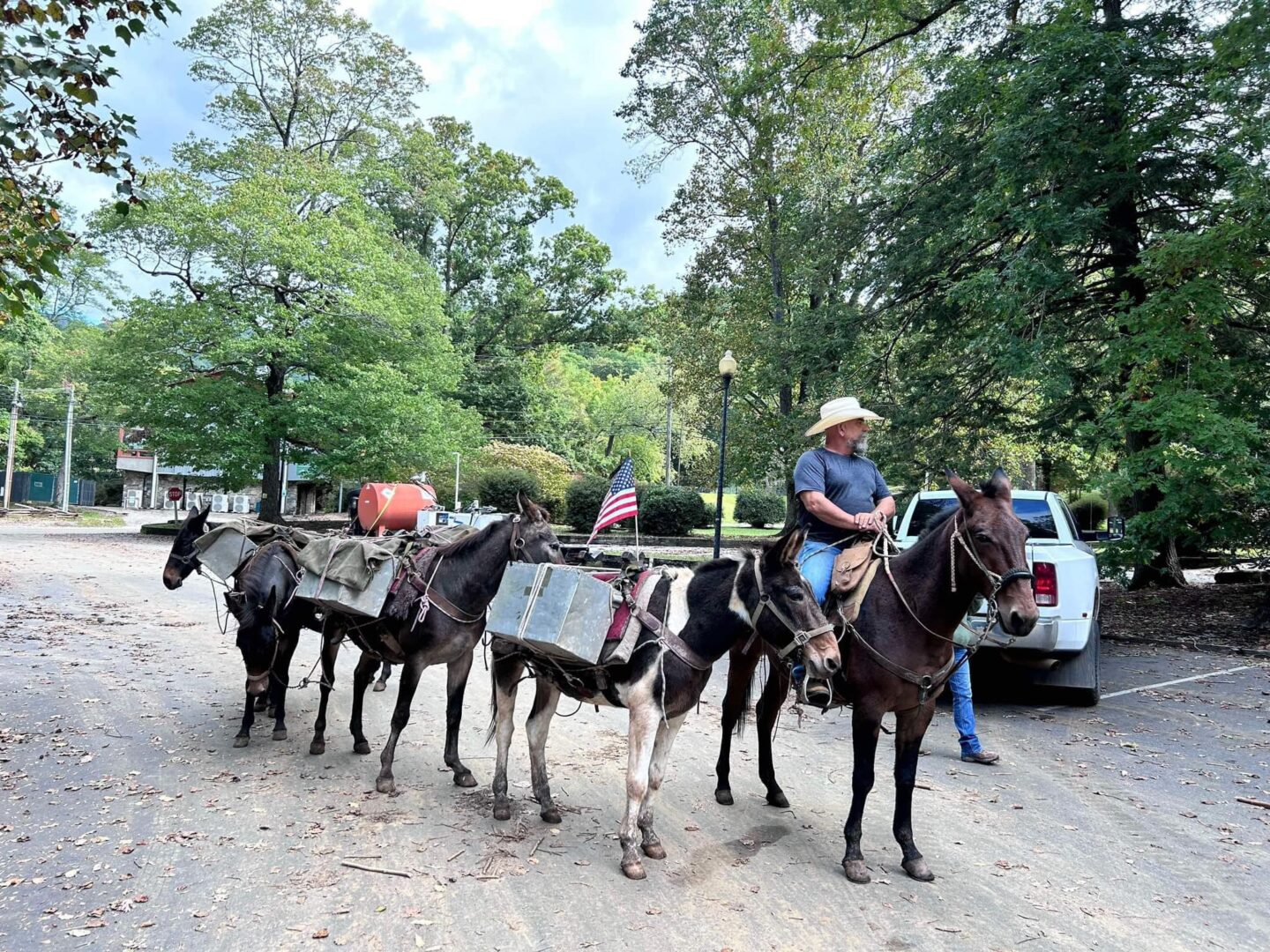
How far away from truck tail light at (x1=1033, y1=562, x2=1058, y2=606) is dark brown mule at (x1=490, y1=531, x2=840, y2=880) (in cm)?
390

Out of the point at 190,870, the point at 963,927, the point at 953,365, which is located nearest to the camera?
the point at 963,927

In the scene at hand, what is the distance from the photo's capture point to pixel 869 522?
4492 millimetres

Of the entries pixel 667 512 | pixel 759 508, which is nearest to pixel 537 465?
pixel 667 512

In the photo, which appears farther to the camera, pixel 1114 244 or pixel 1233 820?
pixel 1114 244

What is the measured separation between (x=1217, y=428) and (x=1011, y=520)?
252 inches

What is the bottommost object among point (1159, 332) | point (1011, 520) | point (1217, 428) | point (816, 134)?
point (1011, 520)

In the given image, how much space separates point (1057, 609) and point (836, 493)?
3.51 metres

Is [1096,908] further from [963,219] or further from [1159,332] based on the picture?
[963,219]

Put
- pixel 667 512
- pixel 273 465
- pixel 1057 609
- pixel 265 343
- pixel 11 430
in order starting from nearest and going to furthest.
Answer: pixel 1057 609
pixel 265 343
pixel 273 465
pixel 667 512
pixel 11 430

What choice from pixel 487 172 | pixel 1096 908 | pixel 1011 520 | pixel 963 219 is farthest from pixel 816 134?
pixel 487 172

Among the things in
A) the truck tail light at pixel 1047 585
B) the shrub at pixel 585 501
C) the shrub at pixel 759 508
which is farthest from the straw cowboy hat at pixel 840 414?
the shrub at pixel 759 508

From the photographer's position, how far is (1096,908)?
3736mm

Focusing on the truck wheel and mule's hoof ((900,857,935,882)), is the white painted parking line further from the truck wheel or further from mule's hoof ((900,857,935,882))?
mule's hoof ((900,857,935,882))

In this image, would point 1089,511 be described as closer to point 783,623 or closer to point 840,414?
point 840,414
